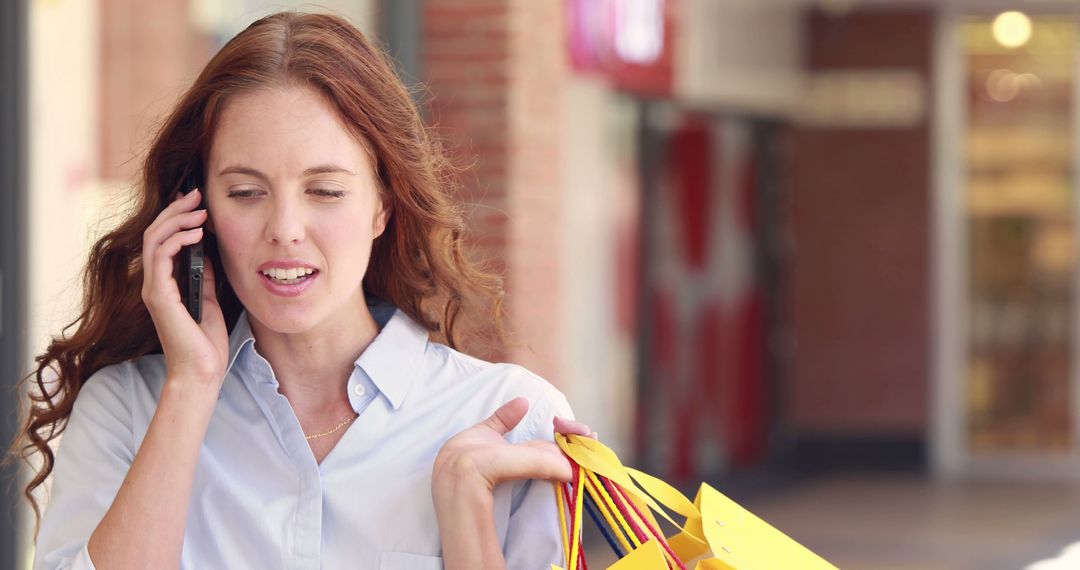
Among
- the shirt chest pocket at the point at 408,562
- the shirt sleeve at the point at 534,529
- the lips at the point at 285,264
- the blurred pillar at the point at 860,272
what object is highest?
the lips at the point at 285,264

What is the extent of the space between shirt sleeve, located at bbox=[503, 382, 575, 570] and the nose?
14.9 inches

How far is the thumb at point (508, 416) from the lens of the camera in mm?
1888

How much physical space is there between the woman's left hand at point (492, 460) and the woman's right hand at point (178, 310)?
286mm

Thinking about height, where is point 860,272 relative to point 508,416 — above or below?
below

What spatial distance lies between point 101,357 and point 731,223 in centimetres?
878

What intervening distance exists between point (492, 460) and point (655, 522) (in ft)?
0.64

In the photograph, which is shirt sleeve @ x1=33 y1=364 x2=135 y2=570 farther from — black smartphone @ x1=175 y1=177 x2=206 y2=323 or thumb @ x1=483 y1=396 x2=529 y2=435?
thumb @ x1=483 y1=396 x2=529 y2=435

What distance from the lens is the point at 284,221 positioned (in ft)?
6.06

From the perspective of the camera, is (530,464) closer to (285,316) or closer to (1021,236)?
(285,316)

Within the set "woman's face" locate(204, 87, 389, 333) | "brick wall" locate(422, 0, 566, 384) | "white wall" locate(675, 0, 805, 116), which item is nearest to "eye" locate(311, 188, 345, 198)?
"woman's face" locate(204, 87, 389, 333)

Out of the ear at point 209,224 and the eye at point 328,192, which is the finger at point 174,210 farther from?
the eye at point 328,192

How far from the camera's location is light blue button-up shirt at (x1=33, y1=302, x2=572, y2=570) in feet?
6.15

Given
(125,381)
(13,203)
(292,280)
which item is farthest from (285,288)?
(13,203)

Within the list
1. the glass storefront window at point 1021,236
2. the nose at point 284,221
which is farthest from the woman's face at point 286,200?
the glass storefront window at point 1021,236
